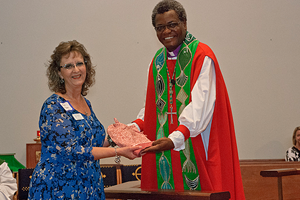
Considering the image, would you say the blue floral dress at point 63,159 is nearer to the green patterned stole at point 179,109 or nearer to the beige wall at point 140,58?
the green patterned stole at point 179,109

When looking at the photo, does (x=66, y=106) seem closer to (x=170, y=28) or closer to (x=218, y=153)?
(x=170, y=28)

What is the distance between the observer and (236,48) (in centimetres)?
605

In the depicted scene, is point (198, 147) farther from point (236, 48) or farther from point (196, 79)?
point (236, 48)

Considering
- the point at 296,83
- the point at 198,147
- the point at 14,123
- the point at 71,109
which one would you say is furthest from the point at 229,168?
the point at 14,123

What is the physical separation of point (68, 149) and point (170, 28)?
1.01 m

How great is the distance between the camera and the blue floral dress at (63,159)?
2.08 m

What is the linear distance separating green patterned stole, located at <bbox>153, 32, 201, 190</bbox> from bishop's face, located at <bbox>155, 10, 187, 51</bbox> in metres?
0.07

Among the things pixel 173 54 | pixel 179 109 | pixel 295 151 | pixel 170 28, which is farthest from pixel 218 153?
pixel 295 151

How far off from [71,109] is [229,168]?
1.10 m

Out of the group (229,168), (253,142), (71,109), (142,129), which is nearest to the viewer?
(229,168)

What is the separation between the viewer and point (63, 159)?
2.13m

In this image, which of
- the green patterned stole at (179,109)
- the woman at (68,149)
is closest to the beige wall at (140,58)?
the woman at (68,149)

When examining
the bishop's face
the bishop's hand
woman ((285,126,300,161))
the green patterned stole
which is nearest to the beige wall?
woman ((285,126,300,161))

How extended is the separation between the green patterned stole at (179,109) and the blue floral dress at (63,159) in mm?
474
